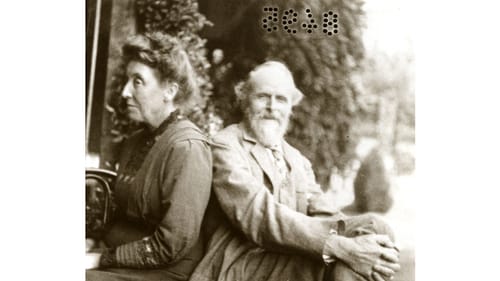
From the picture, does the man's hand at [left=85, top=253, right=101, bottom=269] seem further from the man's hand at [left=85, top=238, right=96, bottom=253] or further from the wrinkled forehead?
the wrinkled forehead

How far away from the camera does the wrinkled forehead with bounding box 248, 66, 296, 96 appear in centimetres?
218

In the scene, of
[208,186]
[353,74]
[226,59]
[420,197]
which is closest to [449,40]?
[353,74]

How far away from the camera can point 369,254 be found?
83.4 inches

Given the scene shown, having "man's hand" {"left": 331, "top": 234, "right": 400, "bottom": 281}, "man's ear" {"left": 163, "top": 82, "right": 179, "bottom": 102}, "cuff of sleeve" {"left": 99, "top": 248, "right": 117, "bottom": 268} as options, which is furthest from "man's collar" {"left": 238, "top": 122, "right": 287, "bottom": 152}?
"cuff of sleeve" {"left": 99, "top": 248, "right": 117, "bottom": 268}

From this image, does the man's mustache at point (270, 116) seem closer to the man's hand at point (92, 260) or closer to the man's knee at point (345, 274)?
the man's knee at point (345, 274)

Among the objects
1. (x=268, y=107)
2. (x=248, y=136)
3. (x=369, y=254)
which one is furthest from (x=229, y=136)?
(x=369, y=254)

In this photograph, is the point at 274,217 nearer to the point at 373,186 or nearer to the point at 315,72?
the point at 373,186

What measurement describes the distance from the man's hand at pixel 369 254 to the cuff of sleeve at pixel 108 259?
746mm

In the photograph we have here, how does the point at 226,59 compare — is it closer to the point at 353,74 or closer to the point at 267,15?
the point at 267,15

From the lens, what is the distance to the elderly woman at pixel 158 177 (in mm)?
2152

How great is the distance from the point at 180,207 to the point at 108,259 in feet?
1.04

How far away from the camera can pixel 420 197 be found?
2162mm

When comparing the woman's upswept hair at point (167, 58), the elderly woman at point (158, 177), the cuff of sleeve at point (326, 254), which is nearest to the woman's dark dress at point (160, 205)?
the elderly woman at point (158, 177)
